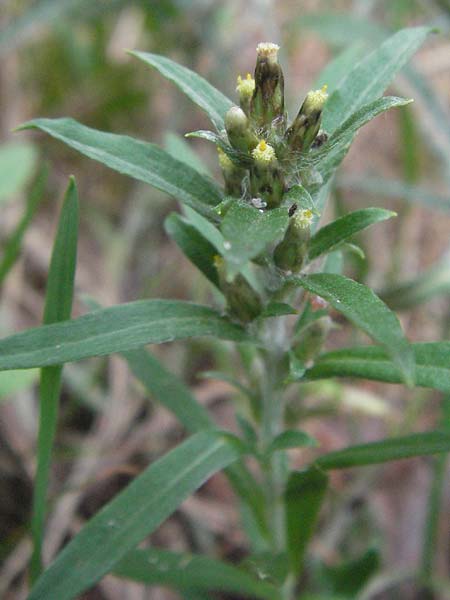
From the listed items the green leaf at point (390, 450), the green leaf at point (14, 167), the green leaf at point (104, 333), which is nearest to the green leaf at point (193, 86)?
the green leaf at point (104, 333)

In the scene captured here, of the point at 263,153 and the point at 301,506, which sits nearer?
the point at 263,153

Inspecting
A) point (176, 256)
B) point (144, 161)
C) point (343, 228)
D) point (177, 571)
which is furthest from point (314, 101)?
point (176, 256)

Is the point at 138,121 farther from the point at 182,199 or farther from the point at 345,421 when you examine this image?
the point at 182,199

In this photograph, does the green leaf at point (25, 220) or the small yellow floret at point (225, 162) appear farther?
the green leaf at point (25, 220)

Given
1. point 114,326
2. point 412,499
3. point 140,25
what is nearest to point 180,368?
point 412,499

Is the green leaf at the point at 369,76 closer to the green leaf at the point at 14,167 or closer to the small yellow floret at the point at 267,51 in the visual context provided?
the small yellow floret at the point at 267,51

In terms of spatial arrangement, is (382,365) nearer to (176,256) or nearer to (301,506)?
(301,506)
